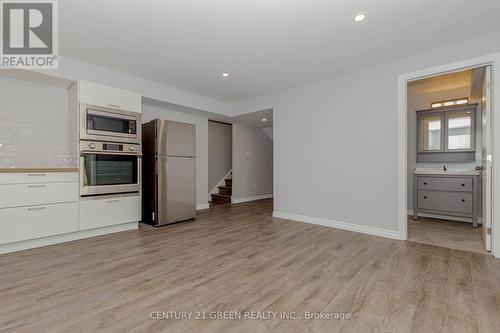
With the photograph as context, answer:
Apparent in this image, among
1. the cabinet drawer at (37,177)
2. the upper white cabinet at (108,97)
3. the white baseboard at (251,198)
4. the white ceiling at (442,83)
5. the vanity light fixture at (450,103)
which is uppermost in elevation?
the white ceiling at (442,83)

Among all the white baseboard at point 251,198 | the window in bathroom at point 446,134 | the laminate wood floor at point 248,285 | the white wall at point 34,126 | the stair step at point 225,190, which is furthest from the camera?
the stair step at point 225,190

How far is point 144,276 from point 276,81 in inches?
131

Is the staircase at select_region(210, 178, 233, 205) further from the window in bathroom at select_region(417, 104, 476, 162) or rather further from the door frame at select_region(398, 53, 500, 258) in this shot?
the window in bathroom at select_region(417, 104, 476, 162)

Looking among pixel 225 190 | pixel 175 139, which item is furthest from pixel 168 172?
pixel 225 190

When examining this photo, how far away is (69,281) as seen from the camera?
6.37ft

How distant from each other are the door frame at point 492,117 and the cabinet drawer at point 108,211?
3775 millimetres

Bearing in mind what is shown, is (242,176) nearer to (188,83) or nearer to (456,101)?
(188,83)

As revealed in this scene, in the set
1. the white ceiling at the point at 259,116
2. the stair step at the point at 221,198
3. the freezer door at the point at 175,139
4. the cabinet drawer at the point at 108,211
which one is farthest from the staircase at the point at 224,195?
the cabinet drawer at the point at 108,211

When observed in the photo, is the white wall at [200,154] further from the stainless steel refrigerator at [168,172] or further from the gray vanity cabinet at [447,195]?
the gray vanity cabinet at [447,195]

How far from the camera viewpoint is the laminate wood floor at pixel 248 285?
1432 millimetres

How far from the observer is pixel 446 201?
12.7ft

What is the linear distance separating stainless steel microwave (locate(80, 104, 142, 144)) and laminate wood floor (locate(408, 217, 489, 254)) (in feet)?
13.8

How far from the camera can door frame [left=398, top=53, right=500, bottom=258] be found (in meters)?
2.46

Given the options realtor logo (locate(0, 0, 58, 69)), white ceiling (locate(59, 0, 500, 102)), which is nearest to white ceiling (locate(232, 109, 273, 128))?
white ceiling (locate(59, 0, 500, 102))
